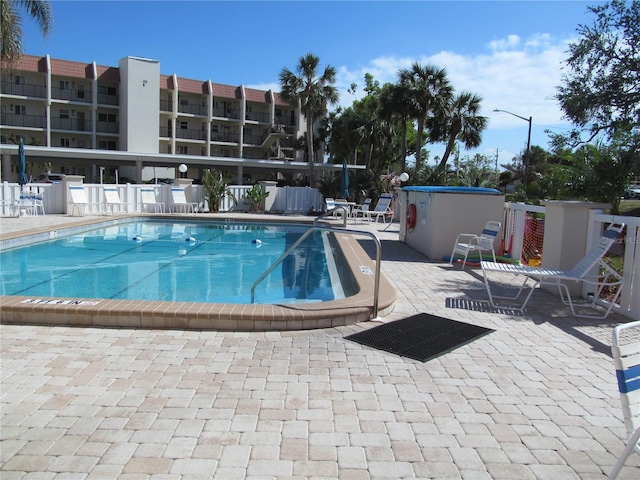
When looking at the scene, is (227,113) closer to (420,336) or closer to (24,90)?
(24,90)

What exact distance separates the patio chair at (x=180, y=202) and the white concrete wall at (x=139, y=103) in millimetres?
21424

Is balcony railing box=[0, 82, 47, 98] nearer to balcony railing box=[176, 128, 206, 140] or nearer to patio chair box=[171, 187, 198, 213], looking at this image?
balcony railing box=[176, 128, 206, 140]

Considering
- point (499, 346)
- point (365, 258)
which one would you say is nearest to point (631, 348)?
point (499, 346)

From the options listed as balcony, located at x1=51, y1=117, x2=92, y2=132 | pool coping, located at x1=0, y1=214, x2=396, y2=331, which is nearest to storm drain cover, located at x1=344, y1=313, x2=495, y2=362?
pool coping, located at x1=0, y1=214, x2=396, y2=331

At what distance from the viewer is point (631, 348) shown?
7.20 feet

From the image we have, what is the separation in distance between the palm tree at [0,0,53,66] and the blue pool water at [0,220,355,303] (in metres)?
10.1

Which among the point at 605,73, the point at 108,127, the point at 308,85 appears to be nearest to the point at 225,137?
the point at 108,127

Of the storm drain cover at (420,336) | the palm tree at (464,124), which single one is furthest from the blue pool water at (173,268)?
the palm tree at (464,124)

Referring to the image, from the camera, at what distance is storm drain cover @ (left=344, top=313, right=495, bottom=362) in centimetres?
449

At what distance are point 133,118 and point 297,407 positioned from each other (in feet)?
133

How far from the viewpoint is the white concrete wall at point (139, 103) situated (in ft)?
129

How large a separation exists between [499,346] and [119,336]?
11.7 ft

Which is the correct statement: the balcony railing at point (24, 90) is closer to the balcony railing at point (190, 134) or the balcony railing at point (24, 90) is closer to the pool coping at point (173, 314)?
the balcony railing at point (190, 134)

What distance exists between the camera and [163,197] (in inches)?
814
